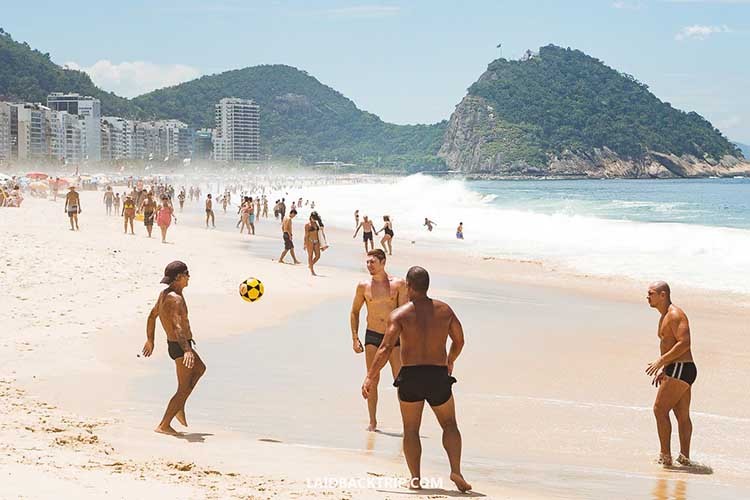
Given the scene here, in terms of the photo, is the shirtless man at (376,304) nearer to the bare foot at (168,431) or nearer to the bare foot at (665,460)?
the bare foot at (168,431)

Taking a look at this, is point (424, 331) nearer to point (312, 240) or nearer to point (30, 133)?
point (312, 240)

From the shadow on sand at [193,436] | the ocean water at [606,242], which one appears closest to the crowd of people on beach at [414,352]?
the shadow on sand at [193,436]

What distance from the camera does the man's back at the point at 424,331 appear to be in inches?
233

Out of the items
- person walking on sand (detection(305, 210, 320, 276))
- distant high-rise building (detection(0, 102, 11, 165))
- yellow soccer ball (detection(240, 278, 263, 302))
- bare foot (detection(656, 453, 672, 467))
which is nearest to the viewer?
bare foot (detection(656, 453, 672, 467))

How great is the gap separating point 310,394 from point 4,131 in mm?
171555

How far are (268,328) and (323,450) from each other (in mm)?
6374

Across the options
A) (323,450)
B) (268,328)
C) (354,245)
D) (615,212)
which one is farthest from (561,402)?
(615,212)

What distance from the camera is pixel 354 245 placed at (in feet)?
108

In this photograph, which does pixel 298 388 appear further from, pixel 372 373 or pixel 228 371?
pixel 372 373

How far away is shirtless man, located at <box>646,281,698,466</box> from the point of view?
286 inches

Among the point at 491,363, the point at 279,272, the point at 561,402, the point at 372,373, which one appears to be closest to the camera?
the point at 372,373

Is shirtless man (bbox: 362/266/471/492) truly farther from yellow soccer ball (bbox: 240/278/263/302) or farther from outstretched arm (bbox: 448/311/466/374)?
yellow soccer ball (bbox: 240/278/263/302)

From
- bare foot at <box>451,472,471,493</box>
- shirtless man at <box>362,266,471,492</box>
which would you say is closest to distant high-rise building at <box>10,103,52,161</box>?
shirtless man at <box>362,266,471,492</box>

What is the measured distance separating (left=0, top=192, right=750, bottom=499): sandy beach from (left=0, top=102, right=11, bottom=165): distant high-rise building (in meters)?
159
